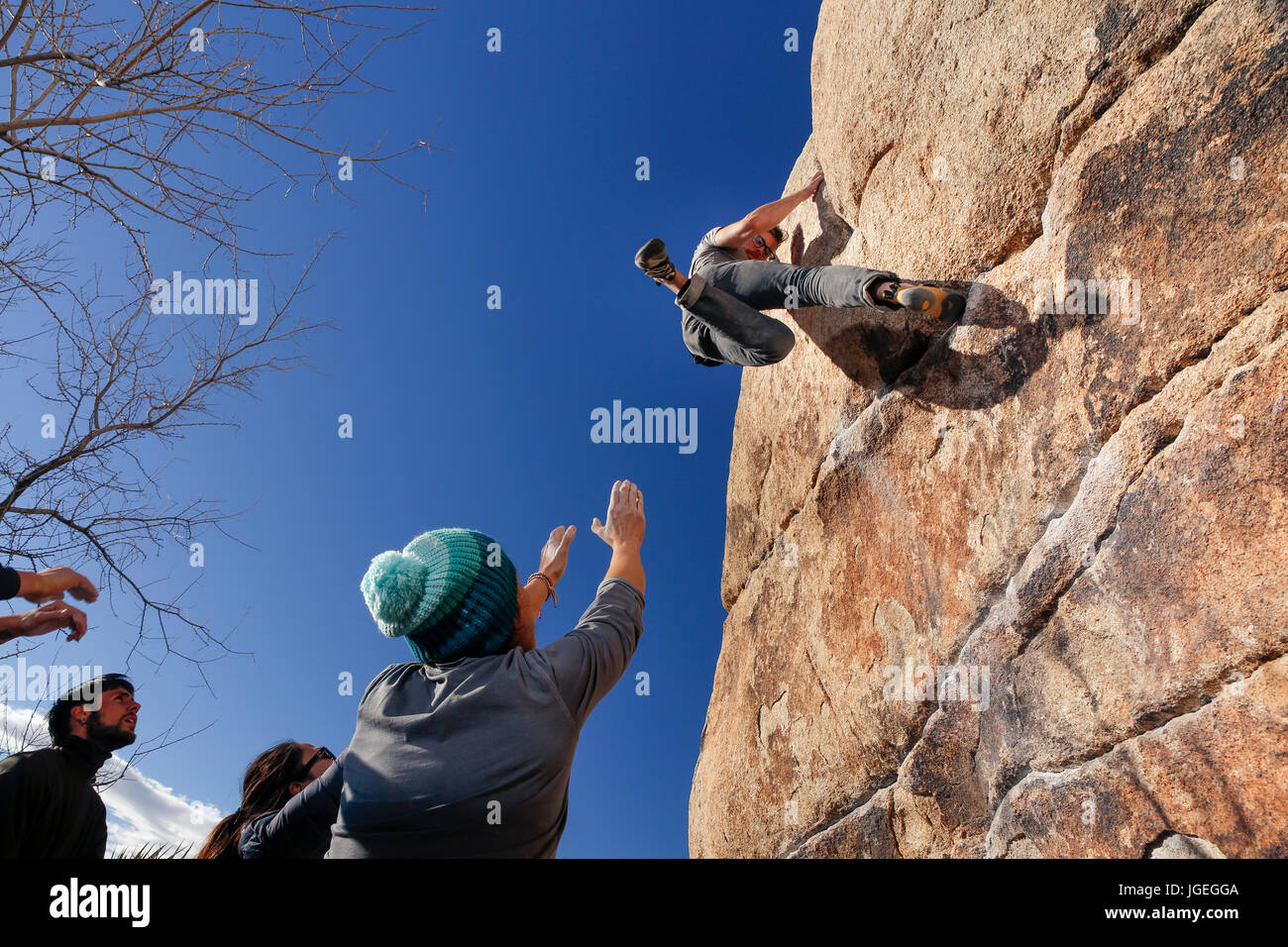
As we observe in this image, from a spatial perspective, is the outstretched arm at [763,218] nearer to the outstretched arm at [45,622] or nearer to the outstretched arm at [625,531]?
the outstretched arm at [625,531]

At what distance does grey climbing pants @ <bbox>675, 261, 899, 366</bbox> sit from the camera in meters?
4.37

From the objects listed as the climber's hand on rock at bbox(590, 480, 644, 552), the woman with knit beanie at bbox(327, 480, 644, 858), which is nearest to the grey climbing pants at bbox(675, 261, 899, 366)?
the climber's hand on rock at bbox(590, 480, 644, 552)

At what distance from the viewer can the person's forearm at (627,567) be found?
2258 millimetres

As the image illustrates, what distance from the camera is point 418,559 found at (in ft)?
6.57

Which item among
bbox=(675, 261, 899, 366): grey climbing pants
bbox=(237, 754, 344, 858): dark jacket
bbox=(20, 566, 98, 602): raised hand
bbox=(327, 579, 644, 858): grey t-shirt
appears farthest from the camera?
bbox=(675, 261, 899, 366): grey climbing pants

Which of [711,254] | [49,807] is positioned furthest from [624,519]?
[711,254]

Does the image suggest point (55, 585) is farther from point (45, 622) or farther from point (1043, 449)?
point (1043, 449)

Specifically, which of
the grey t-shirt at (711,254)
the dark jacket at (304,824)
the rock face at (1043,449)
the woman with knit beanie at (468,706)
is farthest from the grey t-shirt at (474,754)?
the grey t-shirt at (711,254)

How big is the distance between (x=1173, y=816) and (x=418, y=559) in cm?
289

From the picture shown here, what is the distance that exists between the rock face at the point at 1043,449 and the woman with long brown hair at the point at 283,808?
293 centimetres

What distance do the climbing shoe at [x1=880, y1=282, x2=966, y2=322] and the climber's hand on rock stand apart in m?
1.88

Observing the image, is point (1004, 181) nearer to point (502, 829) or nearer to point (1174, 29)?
point (1174, 29)

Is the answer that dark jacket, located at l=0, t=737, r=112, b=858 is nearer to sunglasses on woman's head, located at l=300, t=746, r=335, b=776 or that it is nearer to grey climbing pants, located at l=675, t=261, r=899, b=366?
sunglasses on woman's head, located at l=300, t=746, r=335, b=776
